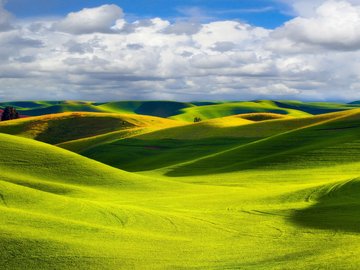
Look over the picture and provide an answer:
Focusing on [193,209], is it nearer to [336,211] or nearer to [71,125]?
[336,211]

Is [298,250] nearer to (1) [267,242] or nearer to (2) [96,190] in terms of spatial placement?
(1) [267,242]

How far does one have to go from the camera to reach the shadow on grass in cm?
2583

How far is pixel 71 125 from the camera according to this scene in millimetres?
135250

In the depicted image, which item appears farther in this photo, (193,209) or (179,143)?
(179,143)

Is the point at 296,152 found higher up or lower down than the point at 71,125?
higher up

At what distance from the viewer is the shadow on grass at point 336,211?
25.8 m

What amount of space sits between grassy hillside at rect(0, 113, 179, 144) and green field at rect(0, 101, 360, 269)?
52.9 metres

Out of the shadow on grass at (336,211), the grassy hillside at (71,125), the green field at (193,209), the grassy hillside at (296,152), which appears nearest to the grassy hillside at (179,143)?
the green field at (193,209)

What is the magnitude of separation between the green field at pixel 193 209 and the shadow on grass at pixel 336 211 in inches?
2.7

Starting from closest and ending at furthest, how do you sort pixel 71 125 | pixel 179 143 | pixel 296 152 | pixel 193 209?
pixel 193 209
pixel 296 152
pixel 179 143
pixel 71 125

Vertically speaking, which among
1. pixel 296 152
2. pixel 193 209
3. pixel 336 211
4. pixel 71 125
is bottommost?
pixel 193 209

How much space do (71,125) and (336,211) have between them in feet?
371

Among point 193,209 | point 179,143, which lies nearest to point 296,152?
point 179,143

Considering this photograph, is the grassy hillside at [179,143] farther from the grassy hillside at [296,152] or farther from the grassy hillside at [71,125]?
the grassy hillside at [71,125]
